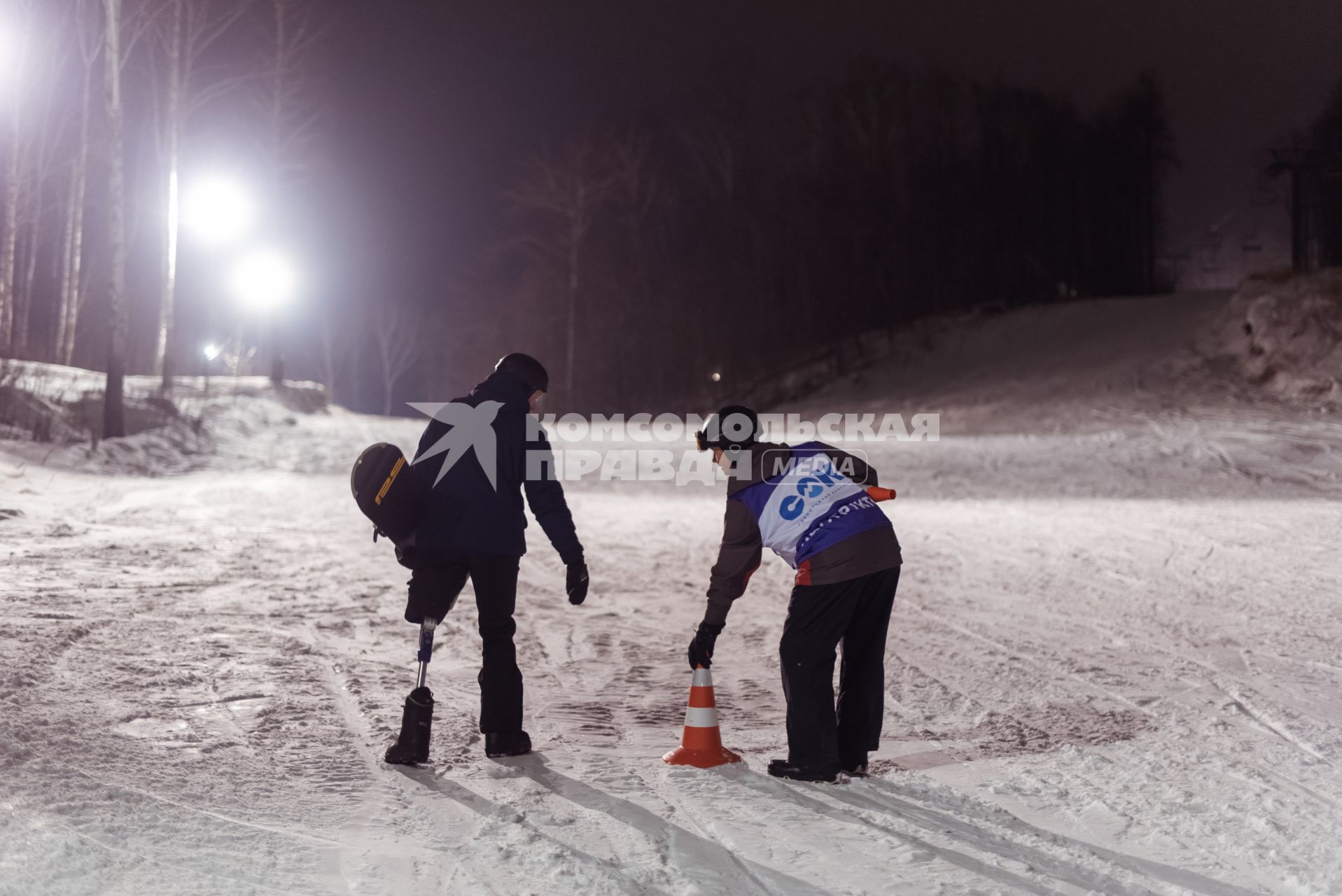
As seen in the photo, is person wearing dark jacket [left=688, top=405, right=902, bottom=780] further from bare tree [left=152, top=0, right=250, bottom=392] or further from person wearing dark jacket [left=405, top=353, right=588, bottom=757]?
bare tree [left=152, top=0, right=250, bottom=392]

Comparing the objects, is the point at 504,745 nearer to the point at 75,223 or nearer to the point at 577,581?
the point at 577,581

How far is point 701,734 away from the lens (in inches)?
186

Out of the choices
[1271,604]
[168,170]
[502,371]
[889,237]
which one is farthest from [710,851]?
[889,237]

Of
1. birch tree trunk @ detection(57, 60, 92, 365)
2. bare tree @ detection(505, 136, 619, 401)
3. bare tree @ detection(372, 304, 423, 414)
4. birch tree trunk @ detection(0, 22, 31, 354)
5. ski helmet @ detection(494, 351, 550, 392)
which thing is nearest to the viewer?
ski helmet @ detection(494, 351, 550, 392)

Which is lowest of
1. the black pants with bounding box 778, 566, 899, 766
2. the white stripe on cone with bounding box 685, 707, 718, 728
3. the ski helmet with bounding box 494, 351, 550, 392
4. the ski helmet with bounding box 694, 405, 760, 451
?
the white stripe on cone with bounding box 685, 707, 718, 728

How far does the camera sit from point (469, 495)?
4652 millimetres

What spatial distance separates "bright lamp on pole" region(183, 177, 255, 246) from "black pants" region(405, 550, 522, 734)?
19.8 metres

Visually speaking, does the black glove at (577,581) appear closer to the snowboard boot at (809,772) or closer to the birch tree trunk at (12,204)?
the snowboard boot at (809,772)

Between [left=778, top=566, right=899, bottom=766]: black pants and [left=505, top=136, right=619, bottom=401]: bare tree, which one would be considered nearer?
[left=778, top=566, right=899, bottom=766]: black pants

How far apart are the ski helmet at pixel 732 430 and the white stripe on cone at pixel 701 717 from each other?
3.68ft

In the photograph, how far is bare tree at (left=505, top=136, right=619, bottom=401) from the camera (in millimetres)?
36188

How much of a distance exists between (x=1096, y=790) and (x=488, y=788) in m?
2.39

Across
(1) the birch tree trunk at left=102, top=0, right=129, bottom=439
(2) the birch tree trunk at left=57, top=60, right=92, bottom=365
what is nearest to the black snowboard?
(1) the birch tree trunk at left=102, top=0, right=129, bottom=439

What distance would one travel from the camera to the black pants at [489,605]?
468 cm
